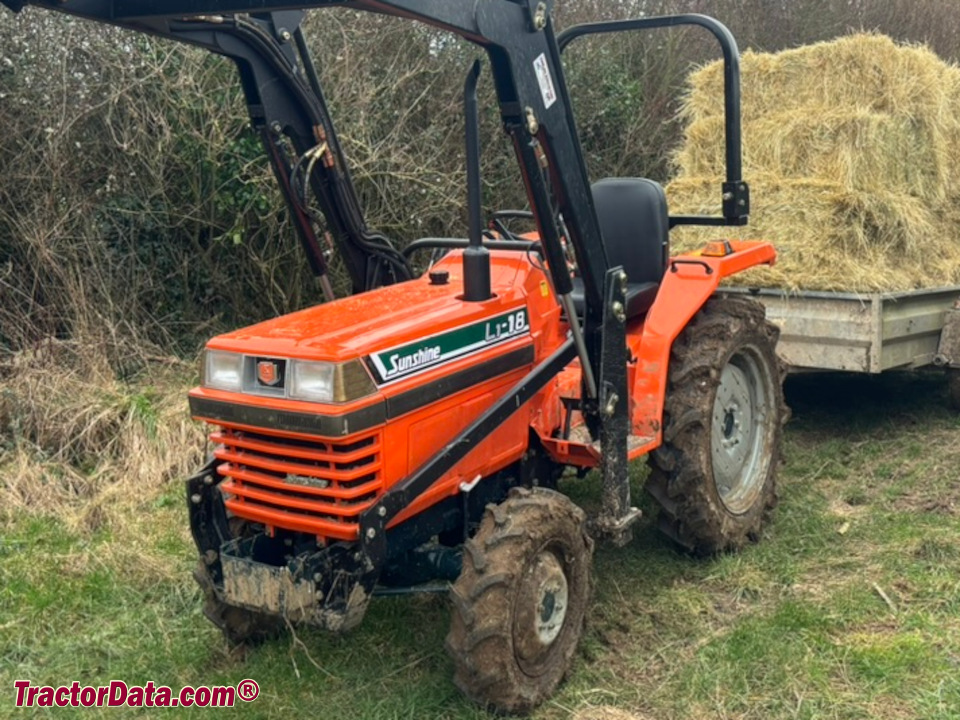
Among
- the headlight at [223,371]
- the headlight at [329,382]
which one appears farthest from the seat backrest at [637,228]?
the headlight at [223,371]

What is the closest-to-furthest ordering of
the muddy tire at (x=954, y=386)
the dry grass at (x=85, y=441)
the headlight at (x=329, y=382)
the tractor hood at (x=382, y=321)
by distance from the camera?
the headlight at (x=329, y=382)
the tractor hood at (x=382, y=321)
the dry grass at (x=85, y=441)
the muddy tire at (x=954, y=386)

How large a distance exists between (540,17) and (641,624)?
2142 millimetres

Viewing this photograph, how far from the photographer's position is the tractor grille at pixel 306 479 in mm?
2984

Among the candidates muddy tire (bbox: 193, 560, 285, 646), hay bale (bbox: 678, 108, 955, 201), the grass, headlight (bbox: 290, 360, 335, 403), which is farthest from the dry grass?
hay bale (bbox: 678, 108, 955, 201)

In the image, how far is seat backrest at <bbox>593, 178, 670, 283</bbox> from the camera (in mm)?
4383

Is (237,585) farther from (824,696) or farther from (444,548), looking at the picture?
(824,696)

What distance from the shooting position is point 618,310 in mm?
3510

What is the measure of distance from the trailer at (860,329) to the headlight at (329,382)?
283cm

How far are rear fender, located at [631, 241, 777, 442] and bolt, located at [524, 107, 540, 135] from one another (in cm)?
116

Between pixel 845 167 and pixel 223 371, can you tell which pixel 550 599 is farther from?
pixel 845 167

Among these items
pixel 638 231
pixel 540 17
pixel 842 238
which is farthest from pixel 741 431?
pixel 540 17

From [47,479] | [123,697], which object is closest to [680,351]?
[123,697]

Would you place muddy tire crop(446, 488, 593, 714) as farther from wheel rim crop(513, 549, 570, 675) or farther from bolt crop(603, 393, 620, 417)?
bolt crop(603, 393, 620, 417)

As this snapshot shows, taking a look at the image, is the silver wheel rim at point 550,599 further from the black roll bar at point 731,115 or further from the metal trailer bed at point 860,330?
the metal trailer bed at point 860,330
